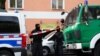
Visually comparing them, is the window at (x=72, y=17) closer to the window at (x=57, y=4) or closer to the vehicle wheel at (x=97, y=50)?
the vehicle wheel at (x=97, y=50)

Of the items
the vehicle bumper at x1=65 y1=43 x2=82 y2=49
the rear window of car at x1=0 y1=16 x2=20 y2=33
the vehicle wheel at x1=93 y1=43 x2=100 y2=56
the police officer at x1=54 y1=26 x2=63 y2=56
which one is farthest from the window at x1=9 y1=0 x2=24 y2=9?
the rear window of car at x1=0 y1=16 x2=20 y2=33

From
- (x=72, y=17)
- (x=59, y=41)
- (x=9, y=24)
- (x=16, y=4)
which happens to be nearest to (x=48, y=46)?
(x=59, y=41)

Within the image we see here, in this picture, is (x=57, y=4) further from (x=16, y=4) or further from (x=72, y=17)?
(x=72, y=17)

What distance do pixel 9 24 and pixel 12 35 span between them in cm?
52

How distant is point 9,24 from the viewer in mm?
16797

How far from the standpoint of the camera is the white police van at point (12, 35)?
16.5 metres

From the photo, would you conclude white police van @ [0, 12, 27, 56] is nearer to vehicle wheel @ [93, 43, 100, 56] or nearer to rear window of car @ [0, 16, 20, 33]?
rear window of car @ [0, 16, 20, 33]

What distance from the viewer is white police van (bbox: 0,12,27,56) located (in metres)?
16.5

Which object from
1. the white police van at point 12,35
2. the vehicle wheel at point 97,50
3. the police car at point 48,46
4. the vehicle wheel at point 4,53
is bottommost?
the police car at point 48,46

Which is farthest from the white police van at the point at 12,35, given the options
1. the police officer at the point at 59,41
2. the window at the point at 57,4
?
the window at the point at 57,4

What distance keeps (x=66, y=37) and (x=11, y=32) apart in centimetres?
393

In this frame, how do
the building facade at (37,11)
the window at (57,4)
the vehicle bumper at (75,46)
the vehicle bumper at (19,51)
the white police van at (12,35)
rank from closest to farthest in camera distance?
1. the white police van at (12,35)
2. the vehicle bumper at (19,51)
3. the vehicle bumper at (75,46)
4. the building facade at (37,11)
5. the window at (57,4)

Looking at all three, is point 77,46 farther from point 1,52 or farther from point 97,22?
point 1,52

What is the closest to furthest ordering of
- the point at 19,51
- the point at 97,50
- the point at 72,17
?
the point at 19,51, the point at 97,50, the point at 72,17
